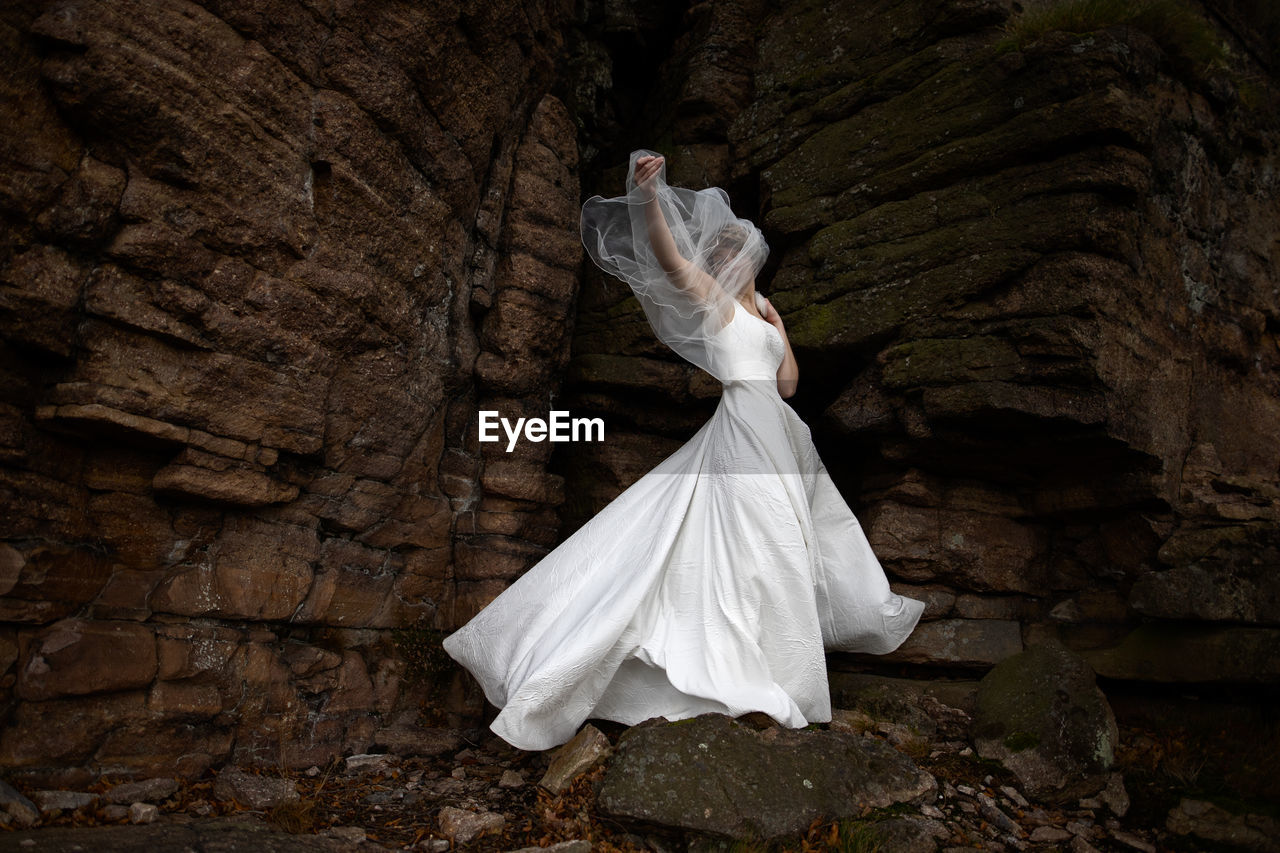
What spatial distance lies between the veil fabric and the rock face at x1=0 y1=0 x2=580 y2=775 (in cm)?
119

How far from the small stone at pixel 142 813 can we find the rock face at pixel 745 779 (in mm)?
1942

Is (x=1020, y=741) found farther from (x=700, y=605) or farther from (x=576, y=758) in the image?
(x=576, y=758)

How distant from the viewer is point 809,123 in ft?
21.2

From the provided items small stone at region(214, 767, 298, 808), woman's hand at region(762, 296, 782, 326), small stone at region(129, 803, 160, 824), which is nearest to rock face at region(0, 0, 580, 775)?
small stone at region(214, 767, 298, 808)

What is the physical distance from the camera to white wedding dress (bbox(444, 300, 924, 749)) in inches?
161

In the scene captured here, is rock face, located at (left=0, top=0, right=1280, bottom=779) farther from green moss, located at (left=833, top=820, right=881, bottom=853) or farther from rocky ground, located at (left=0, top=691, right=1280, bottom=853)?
green moss, located at (left=833, top=820, right=881, bottom=853)

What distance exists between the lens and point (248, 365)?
4.43 m

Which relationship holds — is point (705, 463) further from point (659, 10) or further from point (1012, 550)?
point (659, 10)

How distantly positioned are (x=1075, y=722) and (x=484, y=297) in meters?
4.48

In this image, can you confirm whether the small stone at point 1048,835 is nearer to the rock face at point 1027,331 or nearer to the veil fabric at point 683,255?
the rock face at point 1027,331

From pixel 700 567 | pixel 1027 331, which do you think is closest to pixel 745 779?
pixel 700 567

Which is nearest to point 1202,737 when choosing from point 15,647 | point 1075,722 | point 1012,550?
point 1075,722

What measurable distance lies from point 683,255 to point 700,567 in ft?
5.98

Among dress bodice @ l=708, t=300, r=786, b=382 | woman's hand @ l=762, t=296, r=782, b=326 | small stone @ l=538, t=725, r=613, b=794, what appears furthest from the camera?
woman's hand @ l=762, t=296, r=782, b=326
